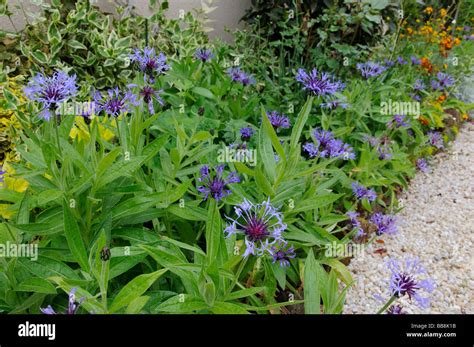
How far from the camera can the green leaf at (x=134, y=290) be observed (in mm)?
1214

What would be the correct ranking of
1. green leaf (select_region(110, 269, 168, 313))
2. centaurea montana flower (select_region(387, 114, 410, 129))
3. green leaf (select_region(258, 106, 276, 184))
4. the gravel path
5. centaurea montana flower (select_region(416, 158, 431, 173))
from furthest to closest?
centaurea montana flower (select_region(416, 158, 431, 173))
centaurea montana flower (select_region(387, 114, 410, 129))
the gravel path
green leaf (select_region(258, 106, 276, 184))
green leaf (select_region(110, 269, 168, 313))

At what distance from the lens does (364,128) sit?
3082 millimetres

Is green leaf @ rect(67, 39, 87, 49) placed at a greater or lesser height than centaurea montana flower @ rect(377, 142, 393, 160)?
greater

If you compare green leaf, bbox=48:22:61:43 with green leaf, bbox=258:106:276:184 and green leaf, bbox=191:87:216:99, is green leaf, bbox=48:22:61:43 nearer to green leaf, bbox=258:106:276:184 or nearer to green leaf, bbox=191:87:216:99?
green leaf, bbox=191:87:216:99

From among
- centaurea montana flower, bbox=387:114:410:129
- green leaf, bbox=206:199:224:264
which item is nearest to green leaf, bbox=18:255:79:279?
green leaf, bbox=206:199:224:264

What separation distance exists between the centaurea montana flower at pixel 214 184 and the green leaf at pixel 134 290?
51cm

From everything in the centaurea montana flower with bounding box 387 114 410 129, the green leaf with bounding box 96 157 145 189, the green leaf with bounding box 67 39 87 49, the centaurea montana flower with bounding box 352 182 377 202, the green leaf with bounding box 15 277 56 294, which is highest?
the green leaf with bounding box 67 39 87 49

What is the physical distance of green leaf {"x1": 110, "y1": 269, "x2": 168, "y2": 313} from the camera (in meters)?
1.21

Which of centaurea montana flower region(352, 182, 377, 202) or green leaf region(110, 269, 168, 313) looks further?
centaurea montana flower region(352, 182, 377, 202)

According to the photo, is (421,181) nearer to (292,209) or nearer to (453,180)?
(453,180)

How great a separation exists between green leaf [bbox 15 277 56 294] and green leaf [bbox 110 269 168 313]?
0.20m

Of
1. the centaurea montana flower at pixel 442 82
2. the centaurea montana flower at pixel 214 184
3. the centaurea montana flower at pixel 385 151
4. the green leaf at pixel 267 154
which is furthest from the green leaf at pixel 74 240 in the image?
the centaurea montana flower at pixel 442 82

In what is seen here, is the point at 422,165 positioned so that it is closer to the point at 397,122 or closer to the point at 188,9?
the point at 397,122

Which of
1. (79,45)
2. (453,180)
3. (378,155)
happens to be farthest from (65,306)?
(453,180)
